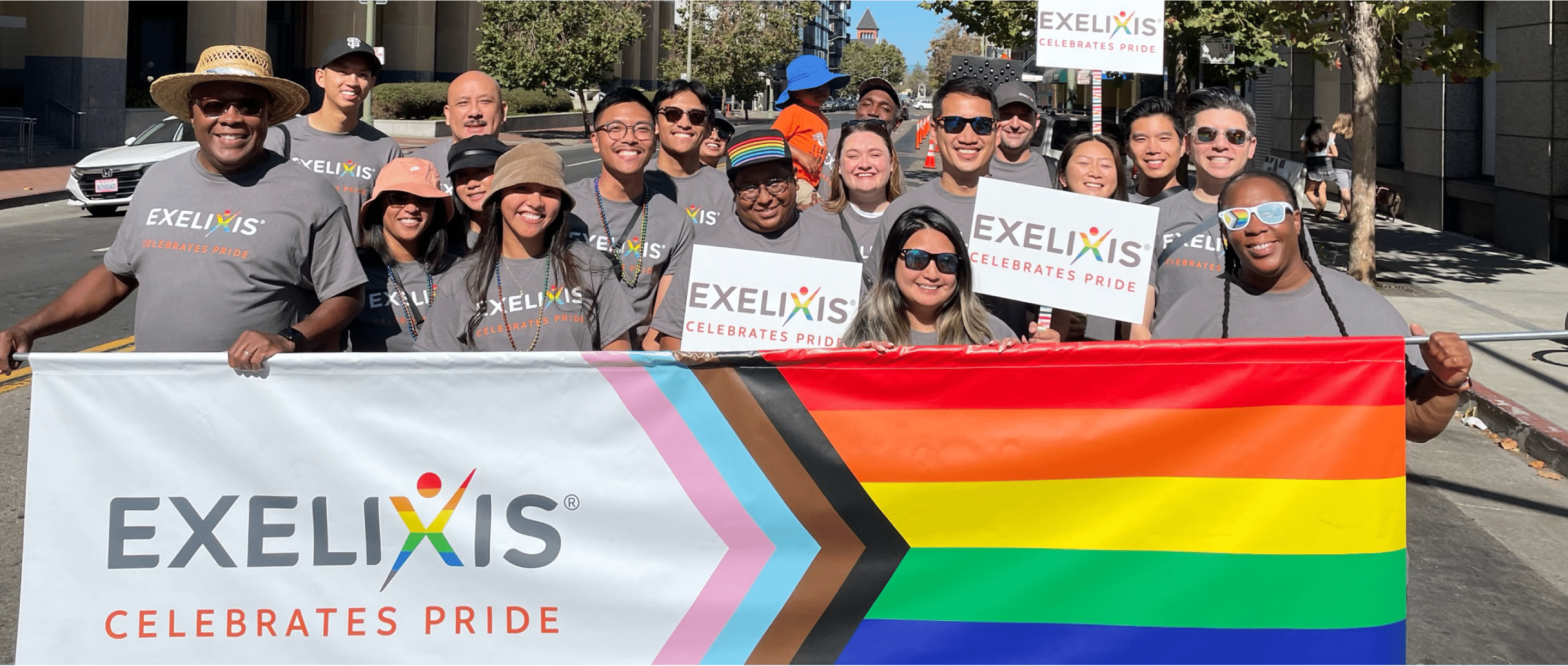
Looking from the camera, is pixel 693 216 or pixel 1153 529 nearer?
pixel 1153 529

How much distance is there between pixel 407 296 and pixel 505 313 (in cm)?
75

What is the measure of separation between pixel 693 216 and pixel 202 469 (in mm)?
2958

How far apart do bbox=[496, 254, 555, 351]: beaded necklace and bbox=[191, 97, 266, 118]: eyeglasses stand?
948 mm

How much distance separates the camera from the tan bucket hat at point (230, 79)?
14.0 feet

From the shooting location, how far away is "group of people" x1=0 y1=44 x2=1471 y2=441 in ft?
13.3

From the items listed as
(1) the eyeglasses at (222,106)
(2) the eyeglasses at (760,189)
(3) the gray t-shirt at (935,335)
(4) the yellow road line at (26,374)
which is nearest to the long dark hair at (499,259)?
(2) the eyeglasses at (760,189)

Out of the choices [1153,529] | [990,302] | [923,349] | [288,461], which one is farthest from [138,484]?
[990,302]

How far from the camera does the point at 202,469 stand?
3.49 metres

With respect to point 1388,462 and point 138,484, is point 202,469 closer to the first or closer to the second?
point 138,484

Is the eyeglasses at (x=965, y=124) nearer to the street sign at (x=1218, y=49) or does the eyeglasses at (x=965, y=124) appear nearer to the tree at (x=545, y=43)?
the street sign at (x=1218, y=49)

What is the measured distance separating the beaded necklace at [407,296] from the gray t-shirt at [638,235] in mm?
602

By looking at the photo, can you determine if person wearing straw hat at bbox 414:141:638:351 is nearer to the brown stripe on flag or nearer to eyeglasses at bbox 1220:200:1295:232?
the brown stripe on flag

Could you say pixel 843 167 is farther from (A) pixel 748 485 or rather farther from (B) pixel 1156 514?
(B) pixel 1156 514

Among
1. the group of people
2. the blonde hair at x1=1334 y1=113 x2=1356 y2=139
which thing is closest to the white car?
the group of people
